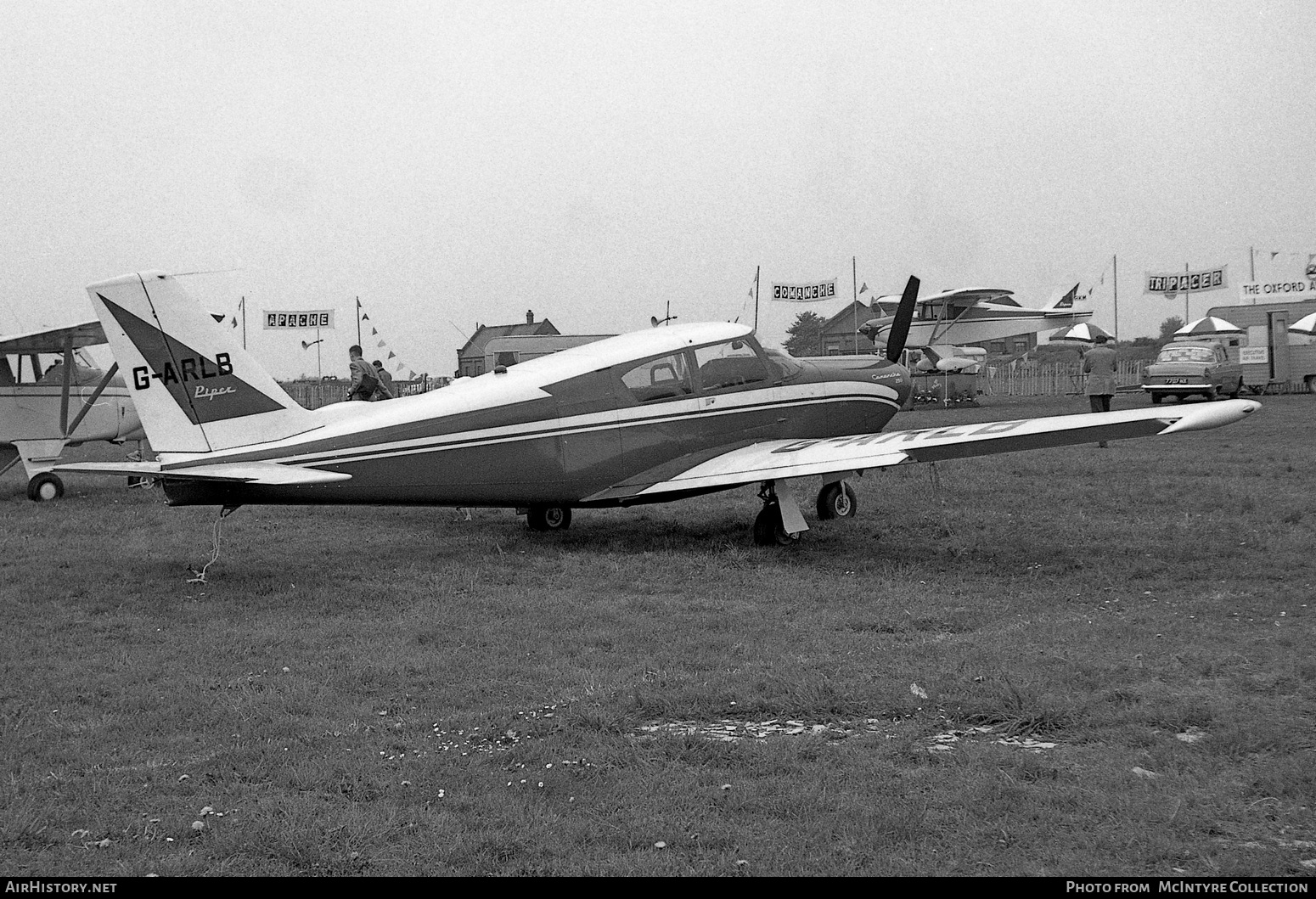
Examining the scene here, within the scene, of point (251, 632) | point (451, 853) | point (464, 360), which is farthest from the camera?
point (464, 360)

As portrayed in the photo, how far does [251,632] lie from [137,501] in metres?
8.95

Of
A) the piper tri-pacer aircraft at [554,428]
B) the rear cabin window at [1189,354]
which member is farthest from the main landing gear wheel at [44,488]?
the rear cabin window at [1189,354]

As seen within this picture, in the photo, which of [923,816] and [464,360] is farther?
[464,360]

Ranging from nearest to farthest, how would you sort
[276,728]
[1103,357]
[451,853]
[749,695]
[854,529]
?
[451,853], [276,728], [749,695], [854,529], [1103,357]

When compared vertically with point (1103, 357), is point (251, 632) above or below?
below

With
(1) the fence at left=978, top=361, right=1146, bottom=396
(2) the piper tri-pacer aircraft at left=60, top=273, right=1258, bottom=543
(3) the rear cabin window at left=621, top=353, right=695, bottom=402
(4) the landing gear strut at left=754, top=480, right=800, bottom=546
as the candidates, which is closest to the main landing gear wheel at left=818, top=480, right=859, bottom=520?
(2) the piper tri-pacer aircraft at left=60, top=273, right=1258, bottom=543

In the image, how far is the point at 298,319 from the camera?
53.0 meters

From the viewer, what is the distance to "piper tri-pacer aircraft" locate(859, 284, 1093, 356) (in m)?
38.4

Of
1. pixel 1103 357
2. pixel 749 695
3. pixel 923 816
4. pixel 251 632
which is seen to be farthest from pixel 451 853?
pixel 1103 357

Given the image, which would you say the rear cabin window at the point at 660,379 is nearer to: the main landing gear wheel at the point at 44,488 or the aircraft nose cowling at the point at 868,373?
the aircraft nose cowling at the point at 868,373

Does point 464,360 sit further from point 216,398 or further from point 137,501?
point 216,398

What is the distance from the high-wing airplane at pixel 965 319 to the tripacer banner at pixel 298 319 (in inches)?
1009

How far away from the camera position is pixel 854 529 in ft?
36.5

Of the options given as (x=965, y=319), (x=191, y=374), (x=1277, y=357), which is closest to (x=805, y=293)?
(x=965, y=319)
